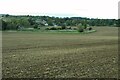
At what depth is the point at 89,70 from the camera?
46.5 ft

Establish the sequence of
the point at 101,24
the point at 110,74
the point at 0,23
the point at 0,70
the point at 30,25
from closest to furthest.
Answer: the point at 110,74 < the point at 0,70 < the point at 0,23 < the point at 30,25 < the point at 101,24

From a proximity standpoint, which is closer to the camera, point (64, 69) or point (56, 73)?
point (56, 73)

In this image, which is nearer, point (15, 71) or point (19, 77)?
point (19, 77)

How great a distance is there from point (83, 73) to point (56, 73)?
4.51 ft

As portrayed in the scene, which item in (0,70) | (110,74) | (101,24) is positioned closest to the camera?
(110,74)

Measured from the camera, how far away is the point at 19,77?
39.4 ft

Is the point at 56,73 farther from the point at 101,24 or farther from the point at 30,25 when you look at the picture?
the point at 101,24

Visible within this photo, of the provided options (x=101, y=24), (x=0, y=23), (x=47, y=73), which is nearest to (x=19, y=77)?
(x=47, y=73)

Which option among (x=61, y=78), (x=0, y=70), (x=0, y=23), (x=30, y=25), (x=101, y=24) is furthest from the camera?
(x=101, y=24)

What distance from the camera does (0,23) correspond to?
92375mm

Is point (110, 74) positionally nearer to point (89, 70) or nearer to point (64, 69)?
point (89, 70)

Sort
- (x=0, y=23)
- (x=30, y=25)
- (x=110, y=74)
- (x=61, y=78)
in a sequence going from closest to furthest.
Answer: (x=61, y=78) → (x=110, y=74) → (x=0, y=23) → (x=30, y=25)

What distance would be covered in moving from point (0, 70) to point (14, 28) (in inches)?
3232

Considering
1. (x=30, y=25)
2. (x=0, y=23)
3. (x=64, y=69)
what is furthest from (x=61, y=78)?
(x=30, y=25)
